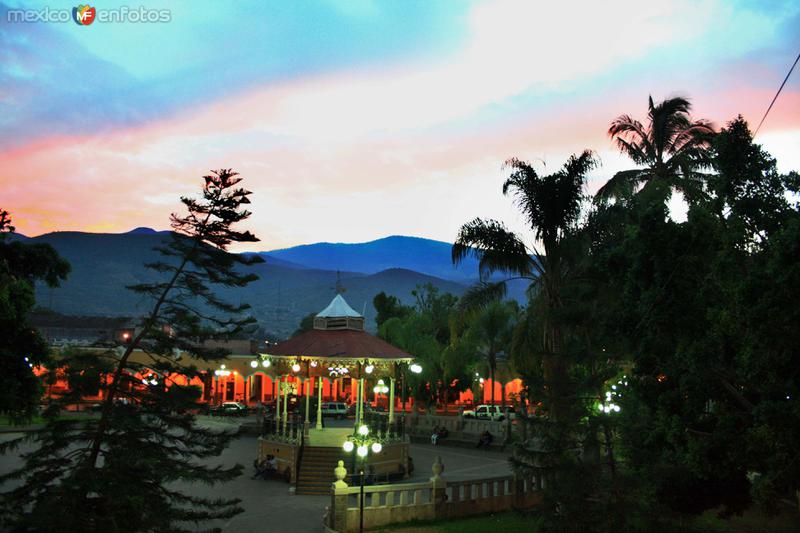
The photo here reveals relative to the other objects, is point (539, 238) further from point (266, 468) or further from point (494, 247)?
point (266, 468)

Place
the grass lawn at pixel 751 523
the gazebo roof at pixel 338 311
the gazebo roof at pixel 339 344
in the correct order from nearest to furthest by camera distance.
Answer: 1. the grass lawn at pixel 751 523
2. the gazebo roof at pixel 339 344
3. the gazebo roof at pixel 338 311

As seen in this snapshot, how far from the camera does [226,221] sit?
43.3 ft

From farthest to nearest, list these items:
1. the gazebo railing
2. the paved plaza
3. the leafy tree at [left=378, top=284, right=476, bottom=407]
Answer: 1. the leafy tree at [left=378, top=284, right=476, bottom=407]
2. the gazebo railing
3. the paved plaza

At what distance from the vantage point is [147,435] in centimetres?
1222

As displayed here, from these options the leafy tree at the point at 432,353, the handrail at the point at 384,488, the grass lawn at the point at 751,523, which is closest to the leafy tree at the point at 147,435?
the handrail at the point at 384,488

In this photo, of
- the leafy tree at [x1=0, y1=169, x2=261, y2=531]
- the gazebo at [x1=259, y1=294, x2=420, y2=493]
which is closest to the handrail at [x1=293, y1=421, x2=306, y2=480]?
the gazebo at [x1=259, y1=294, x2=420, y2=493]

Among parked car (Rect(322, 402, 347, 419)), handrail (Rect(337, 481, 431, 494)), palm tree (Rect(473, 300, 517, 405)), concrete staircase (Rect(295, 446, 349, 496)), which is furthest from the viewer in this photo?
parked car (Rect(322, 402, 347, 419))

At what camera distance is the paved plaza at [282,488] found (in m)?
20.9

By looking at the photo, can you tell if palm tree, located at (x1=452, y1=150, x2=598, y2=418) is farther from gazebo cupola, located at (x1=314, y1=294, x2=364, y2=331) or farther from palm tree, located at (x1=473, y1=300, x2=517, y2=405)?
palm tree, located at (x1=473, y1=300, x2=517, y2=405)

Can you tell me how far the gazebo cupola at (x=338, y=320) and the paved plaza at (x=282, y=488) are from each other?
6911mm

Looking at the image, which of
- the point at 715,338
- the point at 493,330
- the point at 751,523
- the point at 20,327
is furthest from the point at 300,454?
the point at 493,330

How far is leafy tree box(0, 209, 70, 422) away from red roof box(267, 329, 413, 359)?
15.1 metres

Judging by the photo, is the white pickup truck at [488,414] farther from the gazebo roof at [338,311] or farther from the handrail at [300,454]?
the handrail at [300,454]

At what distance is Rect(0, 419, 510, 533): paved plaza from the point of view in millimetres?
20922
